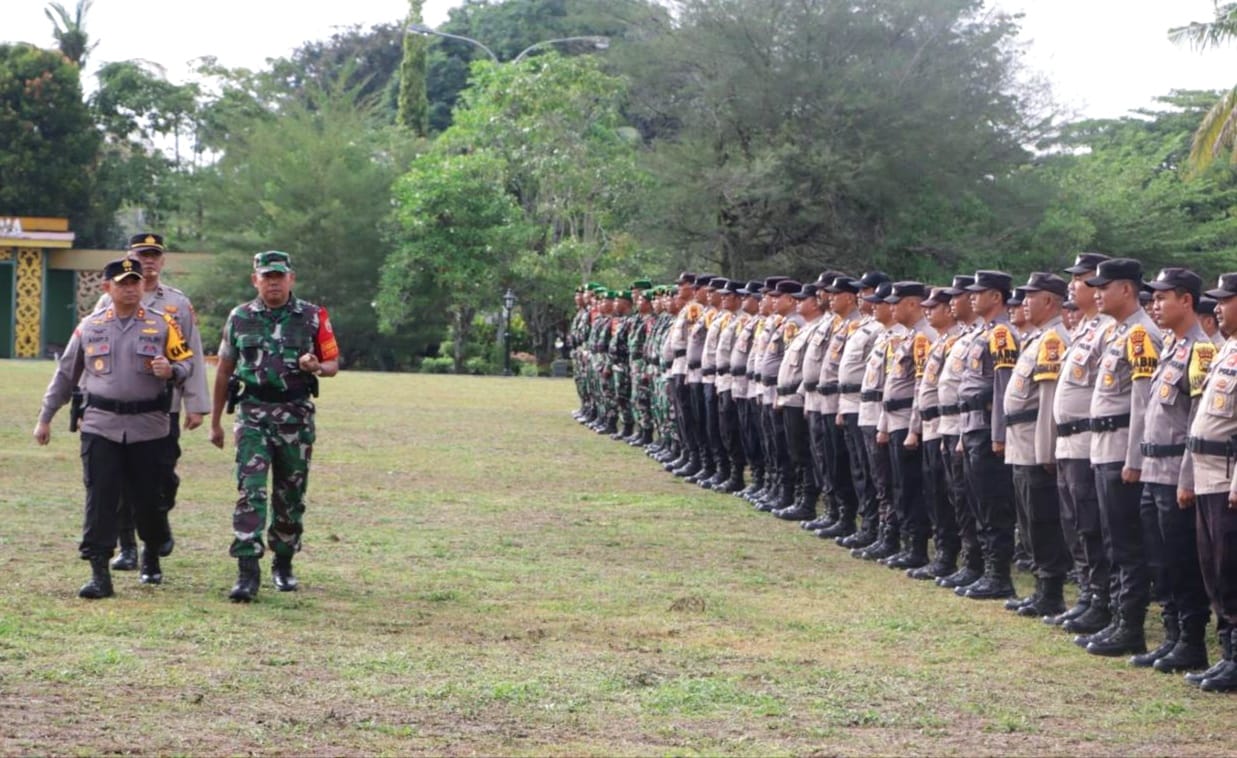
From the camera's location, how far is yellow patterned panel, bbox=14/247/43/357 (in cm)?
5441

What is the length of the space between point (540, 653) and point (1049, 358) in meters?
3.44

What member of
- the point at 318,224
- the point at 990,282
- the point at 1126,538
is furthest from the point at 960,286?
the point at 318,224

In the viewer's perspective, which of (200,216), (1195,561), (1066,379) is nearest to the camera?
(1195,561)

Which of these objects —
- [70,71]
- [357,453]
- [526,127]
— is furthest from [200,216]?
[357,453]

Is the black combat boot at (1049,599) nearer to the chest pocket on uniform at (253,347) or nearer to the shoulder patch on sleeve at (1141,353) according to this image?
the shoulder patch on sleeve at (1141,353)

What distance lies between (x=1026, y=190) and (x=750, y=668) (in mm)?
31908

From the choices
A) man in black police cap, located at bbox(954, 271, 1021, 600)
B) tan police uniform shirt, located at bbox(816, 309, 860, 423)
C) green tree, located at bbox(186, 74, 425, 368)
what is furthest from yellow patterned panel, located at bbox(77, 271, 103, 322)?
man in black police cap, located at bbox(954, 271, 1021, 600)

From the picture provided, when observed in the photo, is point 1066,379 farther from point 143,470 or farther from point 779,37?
point 779,37

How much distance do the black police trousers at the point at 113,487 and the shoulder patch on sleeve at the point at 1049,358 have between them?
487cm

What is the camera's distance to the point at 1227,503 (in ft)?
25.8

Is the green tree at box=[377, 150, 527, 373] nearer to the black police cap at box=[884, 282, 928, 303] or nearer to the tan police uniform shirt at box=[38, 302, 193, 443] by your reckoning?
the black police cap at box=[884, 282, 928, 303]

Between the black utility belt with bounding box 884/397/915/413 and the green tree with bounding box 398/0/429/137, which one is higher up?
the green tree with bounding box 398/0/429/137

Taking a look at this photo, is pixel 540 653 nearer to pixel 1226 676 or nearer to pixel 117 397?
pixel 117 397

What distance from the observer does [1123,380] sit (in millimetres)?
8992
